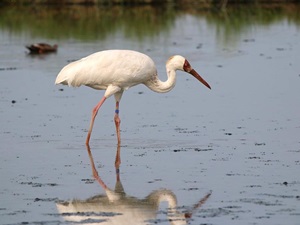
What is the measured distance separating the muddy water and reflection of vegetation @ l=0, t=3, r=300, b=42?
18.2ft

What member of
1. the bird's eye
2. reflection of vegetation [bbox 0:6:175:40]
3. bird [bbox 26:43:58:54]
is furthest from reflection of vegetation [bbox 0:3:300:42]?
the bird's eye

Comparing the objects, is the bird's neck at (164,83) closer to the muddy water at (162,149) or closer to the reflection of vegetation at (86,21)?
the muddy water at (162,149)

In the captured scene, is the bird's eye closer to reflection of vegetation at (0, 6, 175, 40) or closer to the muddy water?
the muddy water

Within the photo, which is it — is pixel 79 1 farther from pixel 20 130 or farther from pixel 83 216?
pixel 83 216

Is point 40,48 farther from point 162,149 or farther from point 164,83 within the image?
point 162,149

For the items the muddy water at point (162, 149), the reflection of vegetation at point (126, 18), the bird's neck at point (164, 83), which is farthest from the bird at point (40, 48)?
the bird's neck at point (164, 83)

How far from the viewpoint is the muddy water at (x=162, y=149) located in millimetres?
8891

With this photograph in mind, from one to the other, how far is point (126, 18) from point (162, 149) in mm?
18594

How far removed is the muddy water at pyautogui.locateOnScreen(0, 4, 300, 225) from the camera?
29.2 feet

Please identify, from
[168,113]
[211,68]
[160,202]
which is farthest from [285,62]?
[160,202]

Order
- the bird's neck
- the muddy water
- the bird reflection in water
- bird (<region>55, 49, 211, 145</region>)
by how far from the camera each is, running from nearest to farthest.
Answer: the bird reflection in water < the muddy water < bird (<region>55, 49, 211, 145</region>) < the bird's neck

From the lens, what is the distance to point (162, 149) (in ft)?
38.4

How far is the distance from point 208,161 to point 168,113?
3503 millimetres

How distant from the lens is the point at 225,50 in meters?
22.8
